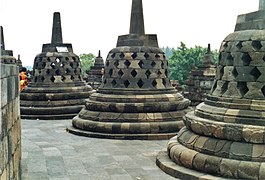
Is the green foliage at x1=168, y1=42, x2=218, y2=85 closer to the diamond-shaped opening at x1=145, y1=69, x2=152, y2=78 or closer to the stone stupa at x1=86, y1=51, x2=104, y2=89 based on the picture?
the stone stupa at x1=86, y1=51, x2=104, y2=89

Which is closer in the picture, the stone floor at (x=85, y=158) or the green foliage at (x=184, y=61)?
the stone floor at (x=85, y=158)

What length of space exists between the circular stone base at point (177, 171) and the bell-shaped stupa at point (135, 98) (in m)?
2.91

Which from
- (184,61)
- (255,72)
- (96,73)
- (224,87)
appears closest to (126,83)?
(224,87)

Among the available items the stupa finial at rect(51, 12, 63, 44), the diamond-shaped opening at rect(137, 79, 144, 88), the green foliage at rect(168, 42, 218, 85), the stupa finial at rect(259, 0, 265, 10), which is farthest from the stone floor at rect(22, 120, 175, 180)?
the green foliage at rect(168, 42, 218, 85)

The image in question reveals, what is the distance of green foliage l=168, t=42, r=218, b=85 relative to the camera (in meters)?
53.1

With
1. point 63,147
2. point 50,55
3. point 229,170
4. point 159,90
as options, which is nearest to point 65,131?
point 63,147

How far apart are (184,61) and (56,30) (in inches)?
1573

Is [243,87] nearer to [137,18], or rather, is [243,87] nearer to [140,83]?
[140,83]

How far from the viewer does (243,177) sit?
232 inches

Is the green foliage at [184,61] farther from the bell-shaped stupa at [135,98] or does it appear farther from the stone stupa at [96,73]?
A: the bell-shaped stupa at [135,98]

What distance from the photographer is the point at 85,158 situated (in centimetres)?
786

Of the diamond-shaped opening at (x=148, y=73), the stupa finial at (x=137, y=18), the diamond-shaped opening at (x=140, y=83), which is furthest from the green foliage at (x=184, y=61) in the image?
the diamond-shaped opening at (x=140, y=83)

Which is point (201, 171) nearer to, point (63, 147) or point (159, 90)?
point (63, 147)

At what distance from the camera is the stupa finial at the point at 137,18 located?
11.7 m
